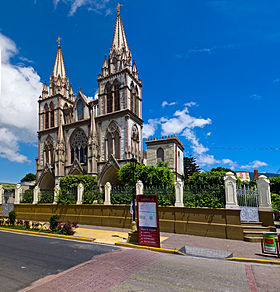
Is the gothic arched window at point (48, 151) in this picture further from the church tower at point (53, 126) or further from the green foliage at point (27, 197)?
the green foliage at point (27, 197)

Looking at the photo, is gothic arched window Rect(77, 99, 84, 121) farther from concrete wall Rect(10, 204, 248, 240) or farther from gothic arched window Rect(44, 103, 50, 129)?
concrete wall Rect(10, 204, 248, 240)

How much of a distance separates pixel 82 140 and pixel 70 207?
750 inches

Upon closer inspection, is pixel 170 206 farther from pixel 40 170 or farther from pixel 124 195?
pixel 40 170

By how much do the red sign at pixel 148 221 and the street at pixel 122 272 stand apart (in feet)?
2.45

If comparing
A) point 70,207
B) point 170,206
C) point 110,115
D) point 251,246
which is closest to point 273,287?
point 251,246

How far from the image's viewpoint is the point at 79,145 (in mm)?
35188

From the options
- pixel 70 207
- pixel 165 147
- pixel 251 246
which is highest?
pixel 165 147

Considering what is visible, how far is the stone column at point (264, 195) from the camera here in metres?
11.8

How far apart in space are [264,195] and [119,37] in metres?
32.4

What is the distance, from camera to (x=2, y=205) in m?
22.2

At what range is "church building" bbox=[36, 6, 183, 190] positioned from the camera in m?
31.1

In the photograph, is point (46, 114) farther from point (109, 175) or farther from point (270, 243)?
point (270, 243)

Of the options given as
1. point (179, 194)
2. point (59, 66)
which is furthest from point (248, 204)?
point (59, 66)

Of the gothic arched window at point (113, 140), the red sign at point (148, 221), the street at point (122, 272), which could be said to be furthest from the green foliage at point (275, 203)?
the gothic arched window at point (113, 140)
